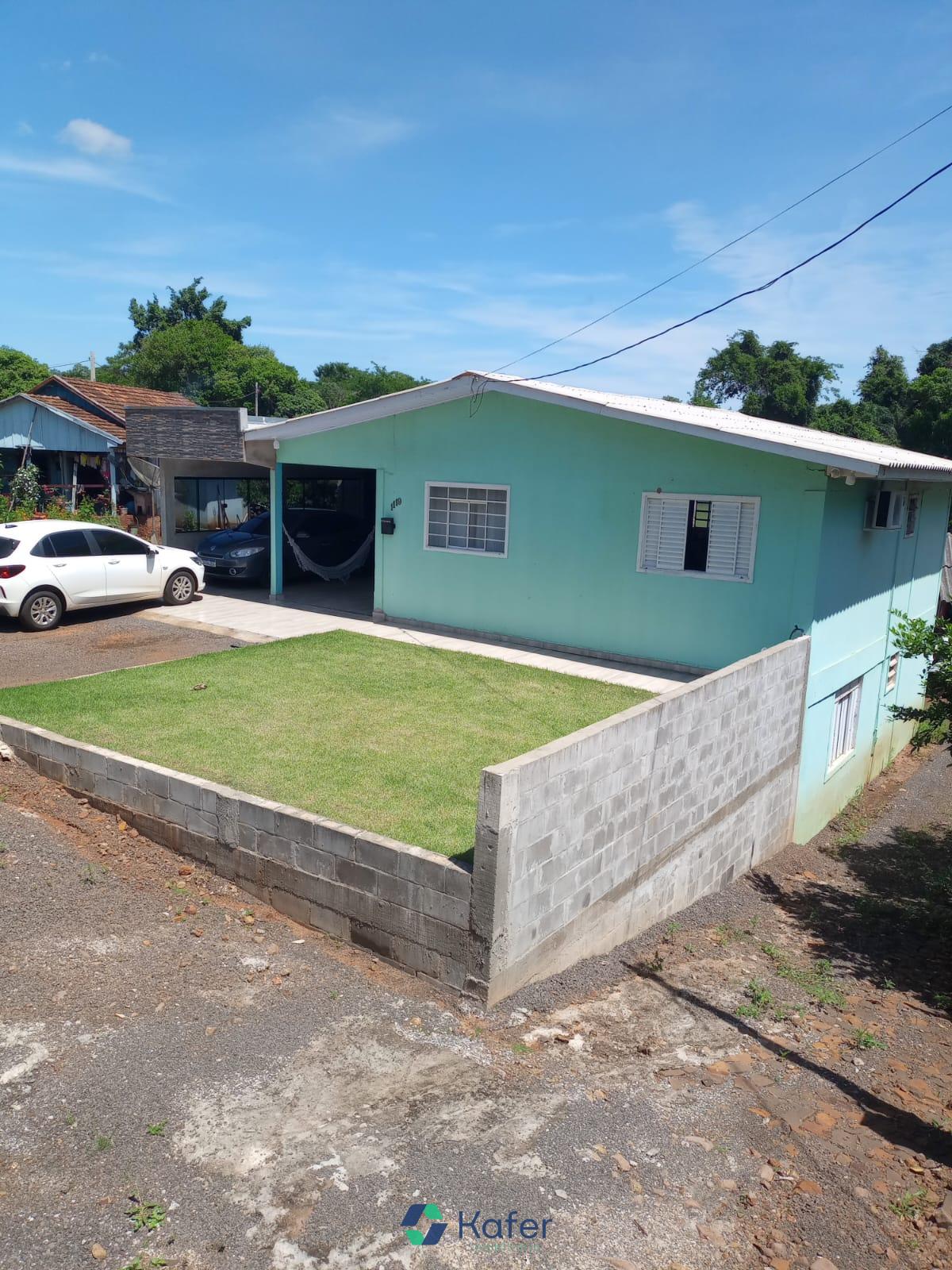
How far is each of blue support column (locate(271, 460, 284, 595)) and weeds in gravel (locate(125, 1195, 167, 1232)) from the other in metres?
13.5

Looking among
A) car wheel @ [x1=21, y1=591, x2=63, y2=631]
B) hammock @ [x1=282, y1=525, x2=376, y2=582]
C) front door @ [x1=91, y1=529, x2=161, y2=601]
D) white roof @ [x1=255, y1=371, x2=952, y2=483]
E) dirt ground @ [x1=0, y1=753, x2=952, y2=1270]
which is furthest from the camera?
hammock @ [x1=282, y1=525, x2=376, y2=582]

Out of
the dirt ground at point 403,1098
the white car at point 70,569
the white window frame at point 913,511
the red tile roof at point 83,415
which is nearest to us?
the dirt ground at point 403,1098

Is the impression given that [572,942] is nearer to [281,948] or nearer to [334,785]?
[281,948]

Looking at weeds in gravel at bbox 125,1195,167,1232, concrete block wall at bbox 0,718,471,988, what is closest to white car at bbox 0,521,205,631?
concrete block wall at bbox 0,718,471,988

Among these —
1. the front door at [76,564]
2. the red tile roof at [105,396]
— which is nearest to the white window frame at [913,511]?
the front door at [76,564]

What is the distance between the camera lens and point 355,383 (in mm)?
58500

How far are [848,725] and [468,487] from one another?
6.55m

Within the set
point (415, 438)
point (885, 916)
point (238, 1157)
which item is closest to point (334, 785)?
point (238, 1157)

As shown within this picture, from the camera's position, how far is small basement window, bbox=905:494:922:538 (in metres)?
14.6

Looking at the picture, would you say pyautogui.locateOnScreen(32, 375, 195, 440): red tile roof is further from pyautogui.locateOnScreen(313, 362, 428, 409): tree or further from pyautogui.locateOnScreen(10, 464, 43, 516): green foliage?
pyautogui.locateOnScreen(313, 362, 428, 409): tree

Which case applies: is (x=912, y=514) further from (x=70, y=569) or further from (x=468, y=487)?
(x=70, y=569)

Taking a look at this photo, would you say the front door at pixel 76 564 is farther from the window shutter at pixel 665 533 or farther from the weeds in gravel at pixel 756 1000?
the weeds in gravel at pixel 756 1000

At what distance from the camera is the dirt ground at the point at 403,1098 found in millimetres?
3799

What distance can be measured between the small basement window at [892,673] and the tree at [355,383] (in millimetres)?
39810
